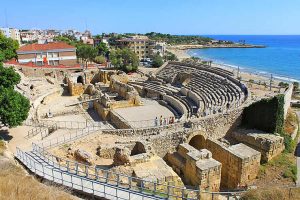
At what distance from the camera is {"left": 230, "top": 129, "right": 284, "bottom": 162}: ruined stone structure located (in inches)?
755

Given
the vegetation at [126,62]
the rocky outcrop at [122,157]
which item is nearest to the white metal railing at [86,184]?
the rocky outcrop at [122,157]

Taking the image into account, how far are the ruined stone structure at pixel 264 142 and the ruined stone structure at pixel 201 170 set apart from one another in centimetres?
569

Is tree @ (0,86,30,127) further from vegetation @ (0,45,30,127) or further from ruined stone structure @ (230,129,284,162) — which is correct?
ruined stone structure @ (230,129,284,162)

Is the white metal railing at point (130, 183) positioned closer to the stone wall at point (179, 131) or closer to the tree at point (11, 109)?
the tree at point (11, 109)

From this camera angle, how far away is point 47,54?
52.5 metres

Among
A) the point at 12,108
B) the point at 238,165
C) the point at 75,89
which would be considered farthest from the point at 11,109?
the point at 75,89

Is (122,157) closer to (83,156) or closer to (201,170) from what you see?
(83,156)

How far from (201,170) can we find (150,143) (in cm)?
422

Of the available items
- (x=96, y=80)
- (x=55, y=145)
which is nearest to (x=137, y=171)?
(x=55, y=145)

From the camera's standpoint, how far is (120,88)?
1409 inches

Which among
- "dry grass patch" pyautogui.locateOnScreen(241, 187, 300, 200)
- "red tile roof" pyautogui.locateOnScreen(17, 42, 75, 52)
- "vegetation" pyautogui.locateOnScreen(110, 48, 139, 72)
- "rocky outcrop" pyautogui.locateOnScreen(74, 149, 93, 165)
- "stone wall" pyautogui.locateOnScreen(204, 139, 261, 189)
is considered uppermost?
"red tile roof" pyautogui.locateOnScreen(17, 42, 75, 52)

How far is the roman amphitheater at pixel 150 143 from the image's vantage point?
40.7ft

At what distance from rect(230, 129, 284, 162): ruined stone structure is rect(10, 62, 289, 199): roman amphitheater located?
7cm

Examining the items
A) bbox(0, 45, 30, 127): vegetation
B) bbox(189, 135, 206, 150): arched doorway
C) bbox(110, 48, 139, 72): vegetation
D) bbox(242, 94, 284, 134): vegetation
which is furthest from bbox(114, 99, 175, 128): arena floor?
bbox(110, 48, 139, 72): vegetation
